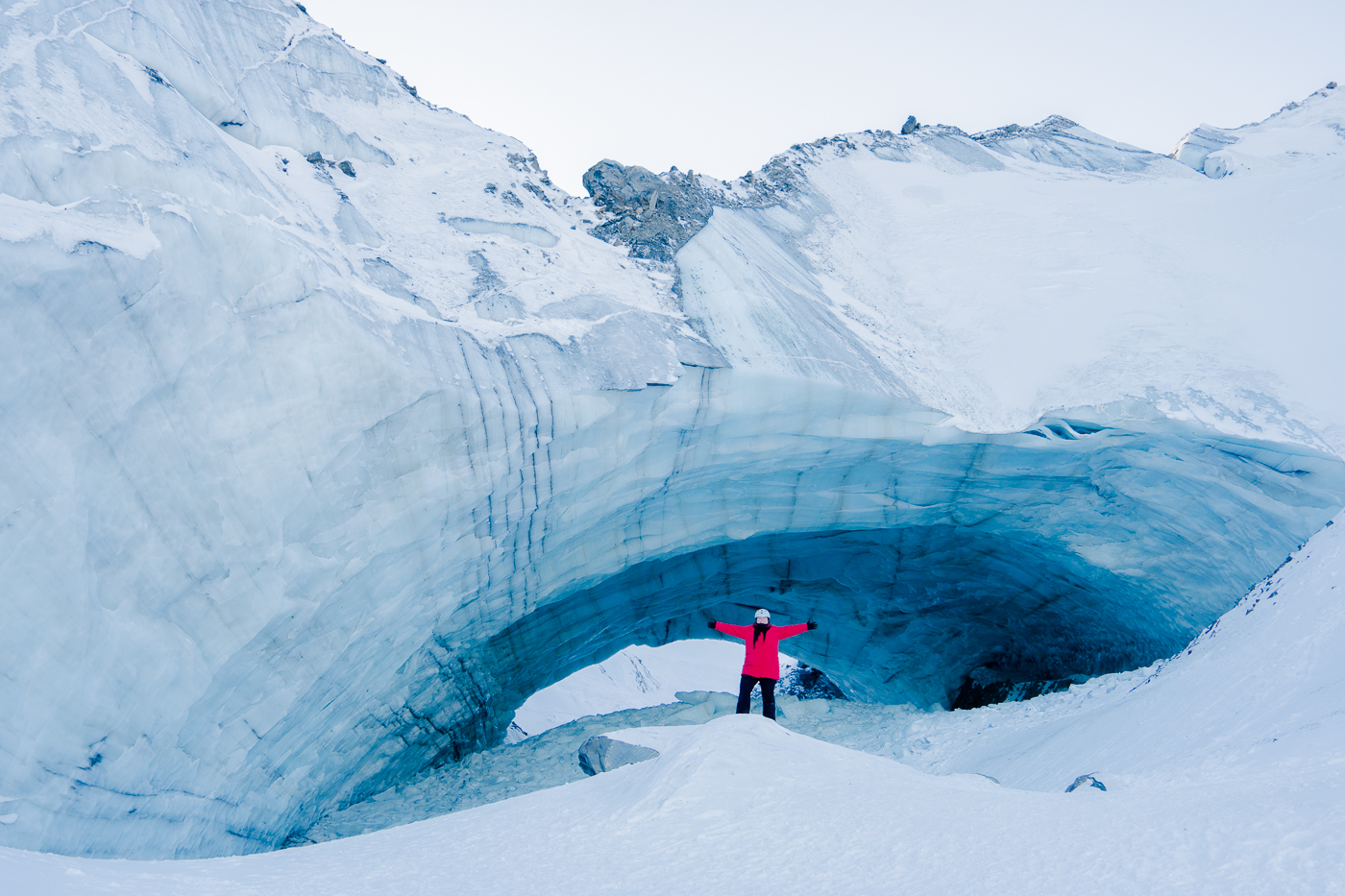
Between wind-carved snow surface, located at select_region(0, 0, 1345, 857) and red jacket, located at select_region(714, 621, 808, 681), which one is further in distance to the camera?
red jacket, located at select_region(714, 621, 808, 681)

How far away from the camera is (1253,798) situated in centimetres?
188

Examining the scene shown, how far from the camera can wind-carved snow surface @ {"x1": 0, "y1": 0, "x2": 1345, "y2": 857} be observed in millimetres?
3104

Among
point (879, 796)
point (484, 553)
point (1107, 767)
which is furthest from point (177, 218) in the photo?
point (1107, 767)

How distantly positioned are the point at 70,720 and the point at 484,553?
6.78 feet

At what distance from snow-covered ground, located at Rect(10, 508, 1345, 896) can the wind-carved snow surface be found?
1.34m

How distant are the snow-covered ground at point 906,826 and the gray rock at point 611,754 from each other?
2.83 ft

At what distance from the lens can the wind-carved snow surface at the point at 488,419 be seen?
3.10 m

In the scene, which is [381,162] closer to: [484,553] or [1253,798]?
[484,553]

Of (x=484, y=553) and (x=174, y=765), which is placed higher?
(x=484, y=553)

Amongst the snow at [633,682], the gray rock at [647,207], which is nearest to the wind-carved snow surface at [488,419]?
the gray rock at [647,207]

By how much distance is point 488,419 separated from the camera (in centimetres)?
413

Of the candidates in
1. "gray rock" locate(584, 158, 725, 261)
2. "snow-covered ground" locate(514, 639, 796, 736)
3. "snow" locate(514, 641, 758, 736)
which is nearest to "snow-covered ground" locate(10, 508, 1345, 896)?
"gray rock" locate(584, 158, 725, 261)

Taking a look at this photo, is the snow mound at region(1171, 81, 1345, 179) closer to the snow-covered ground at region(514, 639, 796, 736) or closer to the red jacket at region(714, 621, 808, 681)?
the snow-covered ground at region(514, 639, 796, 736)

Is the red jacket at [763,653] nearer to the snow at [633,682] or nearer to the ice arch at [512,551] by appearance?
the ice arch at [512,551]
